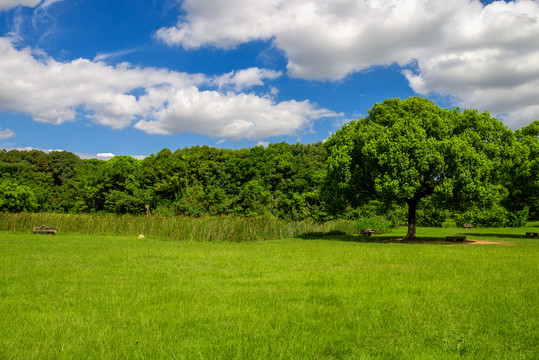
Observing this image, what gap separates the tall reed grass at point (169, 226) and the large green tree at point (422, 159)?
4503mm

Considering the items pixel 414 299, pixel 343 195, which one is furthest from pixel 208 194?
pixel 414 299

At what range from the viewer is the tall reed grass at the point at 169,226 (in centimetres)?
2206

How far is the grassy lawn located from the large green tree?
9.11 meters

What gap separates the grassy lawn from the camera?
179 inches

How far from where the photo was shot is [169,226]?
22531mm

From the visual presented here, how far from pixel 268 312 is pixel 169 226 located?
17800mm

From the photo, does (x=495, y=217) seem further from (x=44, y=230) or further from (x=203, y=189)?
(x=44, y=230)

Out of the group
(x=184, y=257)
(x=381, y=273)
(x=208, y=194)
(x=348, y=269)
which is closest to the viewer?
(x=381, y=273)

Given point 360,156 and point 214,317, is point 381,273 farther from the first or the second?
point 360,156

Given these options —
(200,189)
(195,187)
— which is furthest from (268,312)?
(195,187)

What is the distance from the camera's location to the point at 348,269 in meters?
9.99

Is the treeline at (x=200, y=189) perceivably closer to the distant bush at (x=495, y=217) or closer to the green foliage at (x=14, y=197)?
the green foliage at (x=14, y=197)

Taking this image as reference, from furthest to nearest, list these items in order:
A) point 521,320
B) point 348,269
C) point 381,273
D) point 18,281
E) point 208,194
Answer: point 208,194 → point 348,269 → point 381,273 → point 18,281 → point 521,320

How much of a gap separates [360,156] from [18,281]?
A: 18322 millimetres
